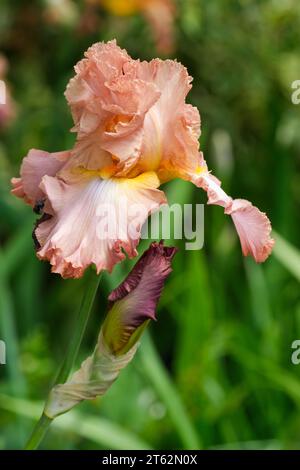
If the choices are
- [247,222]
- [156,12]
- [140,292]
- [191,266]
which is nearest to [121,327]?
[140,292]

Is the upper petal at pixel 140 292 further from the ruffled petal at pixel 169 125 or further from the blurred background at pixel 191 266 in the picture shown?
the blurred background at pixel 191 266

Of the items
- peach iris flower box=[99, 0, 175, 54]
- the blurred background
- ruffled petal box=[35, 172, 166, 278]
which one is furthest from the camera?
peach iris flower box=[99, 0, 175, 54]

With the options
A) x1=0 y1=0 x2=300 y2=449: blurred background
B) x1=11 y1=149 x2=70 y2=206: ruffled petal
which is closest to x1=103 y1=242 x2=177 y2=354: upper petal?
x1=11 y1=149 x2=70 y2=206: ruffled petal

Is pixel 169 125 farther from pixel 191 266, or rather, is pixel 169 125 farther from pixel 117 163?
pixel 191 266

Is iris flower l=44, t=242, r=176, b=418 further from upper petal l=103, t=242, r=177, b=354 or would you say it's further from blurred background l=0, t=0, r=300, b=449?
blurred background l=0, t=0, r=300, b=449

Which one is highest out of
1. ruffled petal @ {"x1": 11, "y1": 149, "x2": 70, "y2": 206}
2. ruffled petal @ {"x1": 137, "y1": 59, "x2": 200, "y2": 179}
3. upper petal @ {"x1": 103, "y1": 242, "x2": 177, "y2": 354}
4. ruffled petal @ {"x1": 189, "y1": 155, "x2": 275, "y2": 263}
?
ruffled petal @ {"x1": 137, "y1": 59, "x2": 200, "y2": 179}

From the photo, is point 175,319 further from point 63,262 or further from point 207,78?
point 63,262

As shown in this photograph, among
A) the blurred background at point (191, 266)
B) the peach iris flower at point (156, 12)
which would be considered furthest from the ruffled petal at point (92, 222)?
the peach iris flower at point (156, 12)
